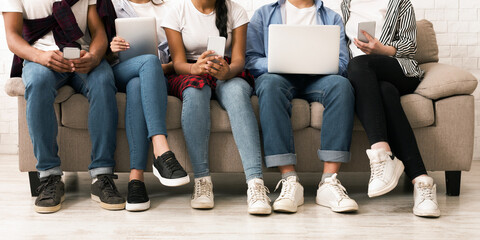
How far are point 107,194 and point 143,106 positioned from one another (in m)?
0.40

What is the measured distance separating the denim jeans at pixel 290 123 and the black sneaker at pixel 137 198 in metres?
0.54

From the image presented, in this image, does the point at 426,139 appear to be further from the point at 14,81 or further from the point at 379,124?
the point at 14,81

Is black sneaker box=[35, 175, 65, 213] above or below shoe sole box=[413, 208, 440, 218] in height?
above

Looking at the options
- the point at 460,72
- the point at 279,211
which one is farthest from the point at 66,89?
the point at 460,72

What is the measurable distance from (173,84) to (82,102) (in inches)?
16.2

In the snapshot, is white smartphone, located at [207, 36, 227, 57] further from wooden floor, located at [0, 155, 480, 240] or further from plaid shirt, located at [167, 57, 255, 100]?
wooden floor, located at [0, 155, 480, 240]

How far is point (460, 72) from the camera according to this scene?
2295 millimetres

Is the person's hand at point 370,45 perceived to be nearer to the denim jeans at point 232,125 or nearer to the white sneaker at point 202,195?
the denim jeans at point 232,125

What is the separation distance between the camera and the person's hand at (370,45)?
2.29 meters

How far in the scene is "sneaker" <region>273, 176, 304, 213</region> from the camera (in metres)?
1.97

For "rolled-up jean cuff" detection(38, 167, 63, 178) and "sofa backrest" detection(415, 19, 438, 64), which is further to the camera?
"sofa backrest" detection(415, 19, 438, 64)

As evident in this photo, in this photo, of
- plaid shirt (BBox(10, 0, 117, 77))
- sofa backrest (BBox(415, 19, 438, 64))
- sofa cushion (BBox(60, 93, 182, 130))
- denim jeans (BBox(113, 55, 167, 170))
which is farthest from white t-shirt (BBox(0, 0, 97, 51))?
sofa backrest (BBox(415, 19, 438, 64))

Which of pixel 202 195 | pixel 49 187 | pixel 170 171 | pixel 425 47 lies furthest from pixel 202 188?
pixel 425 47

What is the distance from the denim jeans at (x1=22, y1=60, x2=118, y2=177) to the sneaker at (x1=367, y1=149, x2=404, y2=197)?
3.62 feet
